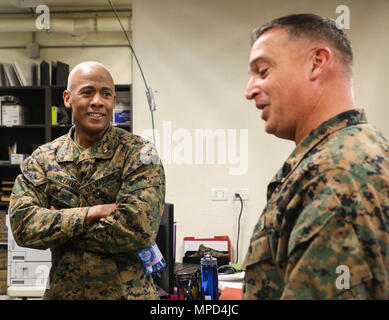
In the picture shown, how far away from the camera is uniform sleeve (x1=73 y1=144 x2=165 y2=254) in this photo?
52.8 inches

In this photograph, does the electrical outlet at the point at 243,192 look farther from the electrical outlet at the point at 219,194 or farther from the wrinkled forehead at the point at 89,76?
the wrinkled forehead at the point at 89,76

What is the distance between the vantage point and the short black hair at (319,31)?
75 cm

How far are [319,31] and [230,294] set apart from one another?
45.1 inches

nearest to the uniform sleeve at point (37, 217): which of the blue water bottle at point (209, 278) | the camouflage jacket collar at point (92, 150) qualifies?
the camouflage jacket collar at point (92, 150)

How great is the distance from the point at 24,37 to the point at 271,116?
465 centimetres

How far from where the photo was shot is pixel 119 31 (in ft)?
14.8

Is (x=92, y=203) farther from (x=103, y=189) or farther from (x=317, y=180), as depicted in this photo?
(x=317, y=180)

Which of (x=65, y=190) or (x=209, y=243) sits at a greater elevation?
(x=65, y=190)

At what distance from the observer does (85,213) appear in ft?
4.49

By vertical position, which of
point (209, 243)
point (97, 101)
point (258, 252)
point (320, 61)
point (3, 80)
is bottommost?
point (209, 243)

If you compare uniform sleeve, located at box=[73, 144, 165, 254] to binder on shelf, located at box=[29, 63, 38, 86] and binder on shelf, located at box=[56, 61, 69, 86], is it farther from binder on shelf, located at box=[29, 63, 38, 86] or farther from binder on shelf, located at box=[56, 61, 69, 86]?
binder on shelf, located at box=[29, 63, 38, 86]

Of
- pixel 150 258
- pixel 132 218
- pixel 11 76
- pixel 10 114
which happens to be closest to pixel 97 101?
pixel 132 218
